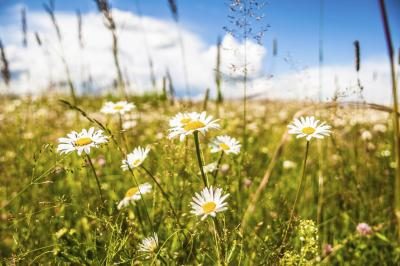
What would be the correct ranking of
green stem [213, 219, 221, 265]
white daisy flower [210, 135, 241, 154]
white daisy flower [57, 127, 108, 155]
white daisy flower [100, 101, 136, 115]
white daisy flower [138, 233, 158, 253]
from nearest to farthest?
green stem [213, 219, 221, 265], white daisy flower [138, 233, 158, 253], white daisy flower [57, 127, 108, 155], white daisy flower [210, 135, 241, 154], white daisy flower [100, 101, 136, 115]

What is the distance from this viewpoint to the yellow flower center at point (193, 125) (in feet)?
4.89

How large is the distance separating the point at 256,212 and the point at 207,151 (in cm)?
47

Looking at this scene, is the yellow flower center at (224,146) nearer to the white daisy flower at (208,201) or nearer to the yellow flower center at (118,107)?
the white daisy flower at (208,201)

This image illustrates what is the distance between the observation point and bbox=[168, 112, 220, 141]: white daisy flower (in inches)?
56.9

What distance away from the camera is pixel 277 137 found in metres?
4.25

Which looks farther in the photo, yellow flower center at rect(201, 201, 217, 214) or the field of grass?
the field of grass

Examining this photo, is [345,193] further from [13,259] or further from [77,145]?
[13,259]

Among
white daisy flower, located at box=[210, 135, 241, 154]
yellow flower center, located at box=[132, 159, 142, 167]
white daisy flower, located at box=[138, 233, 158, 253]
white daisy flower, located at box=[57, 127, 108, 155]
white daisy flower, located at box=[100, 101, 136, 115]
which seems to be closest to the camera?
white daisy flower, located at box=[138, 233, 158, 253]

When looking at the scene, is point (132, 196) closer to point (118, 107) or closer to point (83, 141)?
point (83, 141)

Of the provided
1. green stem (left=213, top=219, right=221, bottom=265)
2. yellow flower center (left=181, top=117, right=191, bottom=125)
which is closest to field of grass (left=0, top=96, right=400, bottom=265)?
green stem (left=213, top=219, right=221, bottom=265)

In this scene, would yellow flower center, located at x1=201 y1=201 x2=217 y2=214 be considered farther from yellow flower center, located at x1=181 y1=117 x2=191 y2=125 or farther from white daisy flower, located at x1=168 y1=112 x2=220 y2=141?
yellow flower center, located at x1=181 y1=117 x2=191 y2=125

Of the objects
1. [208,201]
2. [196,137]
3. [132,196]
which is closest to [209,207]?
[208,201]

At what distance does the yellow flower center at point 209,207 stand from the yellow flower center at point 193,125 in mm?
304

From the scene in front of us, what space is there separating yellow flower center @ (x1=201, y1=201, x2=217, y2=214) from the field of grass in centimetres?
5
